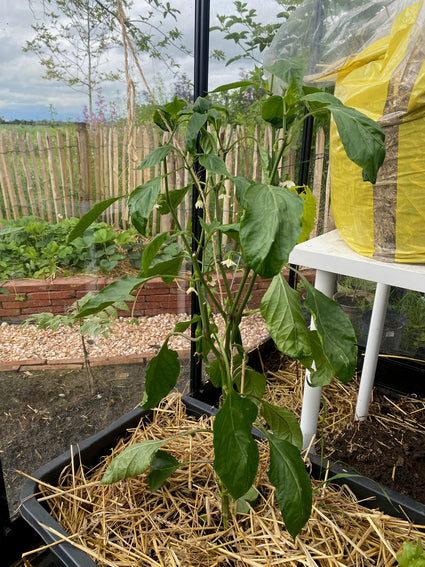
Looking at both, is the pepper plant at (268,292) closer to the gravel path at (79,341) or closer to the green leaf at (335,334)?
the green leaf at (335,334)

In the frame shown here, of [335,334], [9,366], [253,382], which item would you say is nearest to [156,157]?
[335,334]

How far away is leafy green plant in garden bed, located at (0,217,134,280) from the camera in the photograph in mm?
930

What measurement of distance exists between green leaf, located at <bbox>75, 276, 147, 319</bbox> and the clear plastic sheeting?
0.54 meters

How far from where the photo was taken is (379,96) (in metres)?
0.82

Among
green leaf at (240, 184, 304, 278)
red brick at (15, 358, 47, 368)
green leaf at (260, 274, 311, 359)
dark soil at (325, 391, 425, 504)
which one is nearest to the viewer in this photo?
green leaf at (240, 184, 304, 278)

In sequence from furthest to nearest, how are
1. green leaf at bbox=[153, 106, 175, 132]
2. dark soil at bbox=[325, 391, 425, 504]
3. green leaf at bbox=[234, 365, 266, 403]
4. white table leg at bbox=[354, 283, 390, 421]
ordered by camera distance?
1. white table leg at bbox=[354, 283, 390, 421]
2. dark soil at bbox=[325, 391, 425, 504]
3. green leaf at bbox=[234, 365, 266, 403]
4. green leaf at bbox=[153, 106, 175, 132]

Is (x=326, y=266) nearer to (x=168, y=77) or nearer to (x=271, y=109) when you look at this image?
(x=271, y=109)

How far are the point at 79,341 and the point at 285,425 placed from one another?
0.66 m

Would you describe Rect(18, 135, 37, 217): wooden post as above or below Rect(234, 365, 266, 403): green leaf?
above

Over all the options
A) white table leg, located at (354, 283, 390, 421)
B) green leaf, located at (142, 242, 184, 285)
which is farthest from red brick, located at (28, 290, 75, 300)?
white table leg, located at (354, 283, 390, 421)

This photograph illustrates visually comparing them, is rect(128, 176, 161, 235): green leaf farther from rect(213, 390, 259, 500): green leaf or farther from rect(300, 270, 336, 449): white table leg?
rect(300, 270, 336, 449): white table leg

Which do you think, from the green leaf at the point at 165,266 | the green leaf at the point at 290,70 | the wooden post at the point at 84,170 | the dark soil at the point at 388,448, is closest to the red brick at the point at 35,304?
the wooden post at the point at 84,170

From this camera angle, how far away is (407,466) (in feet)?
4.00

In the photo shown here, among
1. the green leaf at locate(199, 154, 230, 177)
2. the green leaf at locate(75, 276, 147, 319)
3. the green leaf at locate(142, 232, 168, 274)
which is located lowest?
the green leaf at locate(75, 276, 147, 319)
